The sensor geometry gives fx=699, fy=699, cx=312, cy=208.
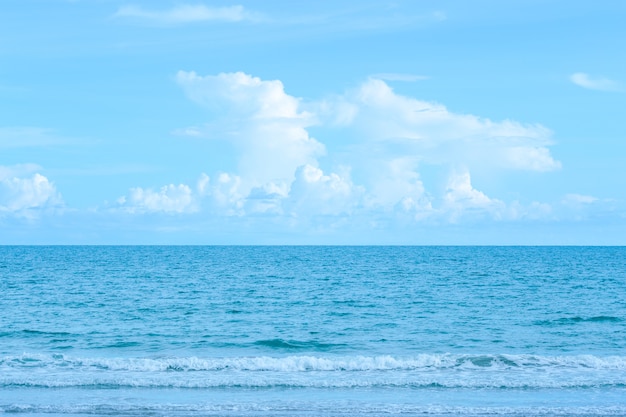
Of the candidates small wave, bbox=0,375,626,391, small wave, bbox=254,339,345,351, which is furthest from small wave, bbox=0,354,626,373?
small wave, bbox=254,339,345,351

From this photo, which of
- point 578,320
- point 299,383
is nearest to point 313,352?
point 299,383

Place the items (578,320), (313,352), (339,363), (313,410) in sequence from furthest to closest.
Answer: (578,320), (313,352), (339,363), (313,410)

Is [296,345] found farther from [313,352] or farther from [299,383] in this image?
[299,383]

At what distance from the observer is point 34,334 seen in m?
33.0

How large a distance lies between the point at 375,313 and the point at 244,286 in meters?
20.9

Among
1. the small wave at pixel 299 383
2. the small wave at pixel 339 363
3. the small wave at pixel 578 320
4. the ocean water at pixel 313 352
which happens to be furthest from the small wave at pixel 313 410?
the small wave at pixel 578 320

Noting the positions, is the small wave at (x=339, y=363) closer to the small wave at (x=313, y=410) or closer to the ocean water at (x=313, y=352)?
the ocean water at (x=313, y=352)

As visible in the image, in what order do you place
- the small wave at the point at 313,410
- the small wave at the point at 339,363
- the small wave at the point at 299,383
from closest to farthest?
1. the small wave at the point at 313,410
2. the small wave at the point at 299,383
3. the small wave at the point at 339,363

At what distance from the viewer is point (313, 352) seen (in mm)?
29000

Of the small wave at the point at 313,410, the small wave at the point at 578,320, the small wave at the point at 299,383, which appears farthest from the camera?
the small wave at the point at 578,320

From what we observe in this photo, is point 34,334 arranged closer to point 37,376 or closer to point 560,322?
point 37,376

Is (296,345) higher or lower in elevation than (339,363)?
lower

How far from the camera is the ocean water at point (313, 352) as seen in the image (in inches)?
778

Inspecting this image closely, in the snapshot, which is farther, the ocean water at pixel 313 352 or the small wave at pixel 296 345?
the small wave at pixel 296 345
